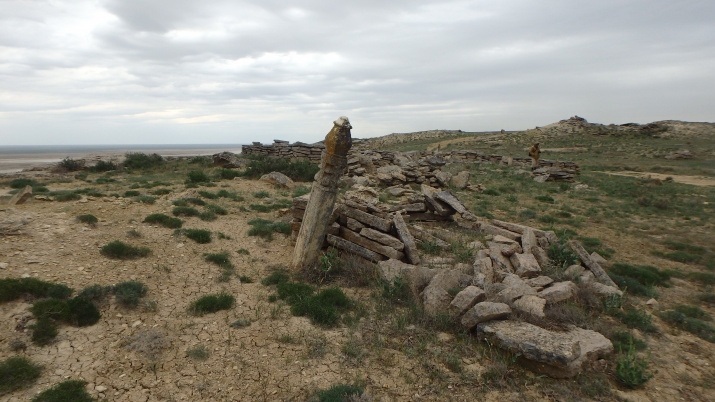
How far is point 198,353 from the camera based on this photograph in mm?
4828

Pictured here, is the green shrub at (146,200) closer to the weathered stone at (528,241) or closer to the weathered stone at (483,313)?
the weathered stone at (483,313)

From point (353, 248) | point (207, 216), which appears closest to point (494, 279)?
point (353, 248)

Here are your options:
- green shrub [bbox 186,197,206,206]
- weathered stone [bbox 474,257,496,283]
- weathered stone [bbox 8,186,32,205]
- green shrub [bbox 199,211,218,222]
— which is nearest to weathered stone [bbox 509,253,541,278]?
weathered stone [bbox 474,257,496,283]

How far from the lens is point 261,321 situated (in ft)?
18.8

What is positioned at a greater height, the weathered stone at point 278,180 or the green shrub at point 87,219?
the weathered stone at point 278,180

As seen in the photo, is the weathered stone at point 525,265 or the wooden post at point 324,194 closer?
the weathered stone at point 525,265

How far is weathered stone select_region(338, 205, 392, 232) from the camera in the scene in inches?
325

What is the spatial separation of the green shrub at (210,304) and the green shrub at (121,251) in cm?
228

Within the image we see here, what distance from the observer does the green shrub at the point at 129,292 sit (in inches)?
229

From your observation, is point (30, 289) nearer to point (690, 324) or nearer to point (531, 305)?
point (531, 305)

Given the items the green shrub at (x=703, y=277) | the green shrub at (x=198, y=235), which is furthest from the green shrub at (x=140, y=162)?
the green shrub at (x=703, y=277)

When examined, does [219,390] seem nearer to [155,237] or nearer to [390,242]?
[390,242]

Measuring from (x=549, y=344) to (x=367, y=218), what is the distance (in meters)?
4.64

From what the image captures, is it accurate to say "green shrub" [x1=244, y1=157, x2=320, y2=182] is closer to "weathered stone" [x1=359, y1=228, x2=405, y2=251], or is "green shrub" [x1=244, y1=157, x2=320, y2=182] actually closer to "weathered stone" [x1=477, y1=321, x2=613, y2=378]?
"weathered stone" [x1=359, y1=228, x2=405, y2=251]
